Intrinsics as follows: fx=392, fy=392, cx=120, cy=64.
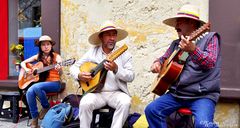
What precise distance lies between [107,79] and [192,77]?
3.93 feet

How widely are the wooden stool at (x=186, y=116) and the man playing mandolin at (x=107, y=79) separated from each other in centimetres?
66

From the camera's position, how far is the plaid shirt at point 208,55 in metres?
3.54

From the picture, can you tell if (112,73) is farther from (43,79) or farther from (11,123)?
(11,123)

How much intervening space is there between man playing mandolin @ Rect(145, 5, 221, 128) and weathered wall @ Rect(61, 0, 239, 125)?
4.70 ft

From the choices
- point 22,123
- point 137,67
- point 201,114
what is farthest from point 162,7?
point 22,123

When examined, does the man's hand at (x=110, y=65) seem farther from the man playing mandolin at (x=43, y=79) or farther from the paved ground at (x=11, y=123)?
the paved ground at (x=11, y=123)

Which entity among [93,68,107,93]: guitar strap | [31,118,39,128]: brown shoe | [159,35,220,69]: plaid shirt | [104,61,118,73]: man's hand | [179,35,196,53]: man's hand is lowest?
[31,118,39,128]: brown shoe

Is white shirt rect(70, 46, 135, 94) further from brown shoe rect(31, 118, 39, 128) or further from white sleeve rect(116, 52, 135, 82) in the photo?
brown shoe rect(31, 118, 39, 128)

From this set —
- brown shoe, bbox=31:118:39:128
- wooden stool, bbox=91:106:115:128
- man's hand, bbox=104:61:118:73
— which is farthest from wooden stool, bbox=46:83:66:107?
man's hand, bbox=104:61:118:73

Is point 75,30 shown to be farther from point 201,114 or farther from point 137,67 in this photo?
point 201,114

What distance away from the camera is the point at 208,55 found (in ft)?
11.8

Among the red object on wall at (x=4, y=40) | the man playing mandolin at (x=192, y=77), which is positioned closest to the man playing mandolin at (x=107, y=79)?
the man playing mandolin at (x=192, y=77)

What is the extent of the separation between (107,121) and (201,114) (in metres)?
1.48

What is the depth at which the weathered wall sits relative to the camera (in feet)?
18.0
